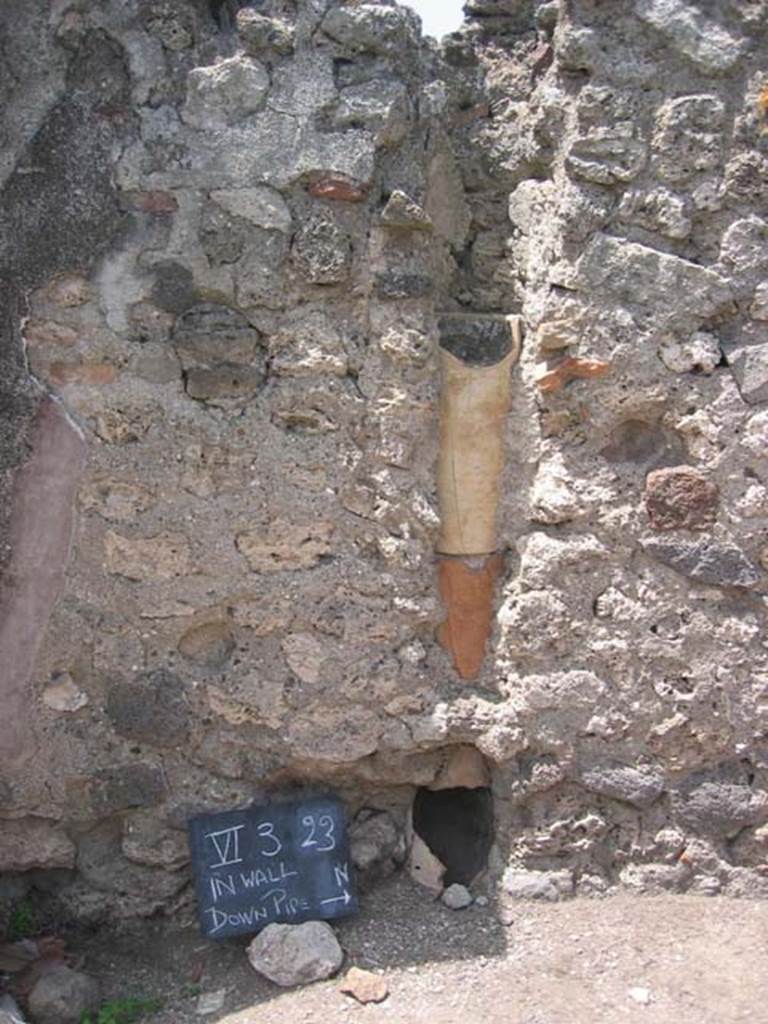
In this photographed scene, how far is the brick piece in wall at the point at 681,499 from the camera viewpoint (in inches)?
95.3

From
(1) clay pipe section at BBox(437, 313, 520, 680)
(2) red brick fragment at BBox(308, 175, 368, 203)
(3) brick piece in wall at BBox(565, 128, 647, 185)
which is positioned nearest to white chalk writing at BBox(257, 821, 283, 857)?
(1) clay pipe section at BBox(437, 313, 520, 680)

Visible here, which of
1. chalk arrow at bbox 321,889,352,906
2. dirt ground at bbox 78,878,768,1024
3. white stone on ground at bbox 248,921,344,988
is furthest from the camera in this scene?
chalk arrow at bbox 321,889,352,906

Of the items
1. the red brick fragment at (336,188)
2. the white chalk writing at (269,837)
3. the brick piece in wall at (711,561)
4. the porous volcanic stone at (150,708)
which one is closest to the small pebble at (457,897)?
the white chalk writing at (269,837)

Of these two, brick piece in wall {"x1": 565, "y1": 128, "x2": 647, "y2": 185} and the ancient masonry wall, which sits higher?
brick piece in wall {"x1": 565, "y1": 128, "x2": 647, "y2": 185}

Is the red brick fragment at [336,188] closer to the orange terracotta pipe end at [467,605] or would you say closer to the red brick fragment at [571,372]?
the red brick fragment at [571,372]

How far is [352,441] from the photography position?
2.46m

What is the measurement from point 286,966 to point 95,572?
0.94 metres

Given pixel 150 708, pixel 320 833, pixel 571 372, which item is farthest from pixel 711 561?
pixel 150 708

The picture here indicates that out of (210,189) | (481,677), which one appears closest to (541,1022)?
(481,677)

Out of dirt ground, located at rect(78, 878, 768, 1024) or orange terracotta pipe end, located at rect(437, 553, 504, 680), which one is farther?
orange terracotta pipe end, located at rect(437, 553, 504, 680)

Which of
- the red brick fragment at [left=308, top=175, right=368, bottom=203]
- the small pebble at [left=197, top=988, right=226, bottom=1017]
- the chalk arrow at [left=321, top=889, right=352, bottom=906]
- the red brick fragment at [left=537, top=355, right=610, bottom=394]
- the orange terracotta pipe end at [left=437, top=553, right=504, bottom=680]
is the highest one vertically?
the red brick fragment at [left=308, top=175, right=368, bottom=203]

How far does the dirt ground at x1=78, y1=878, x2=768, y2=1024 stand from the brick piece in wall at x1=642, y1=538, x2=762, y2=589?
0.72m

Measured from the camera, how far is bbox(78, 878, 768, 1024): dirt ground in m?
2.23

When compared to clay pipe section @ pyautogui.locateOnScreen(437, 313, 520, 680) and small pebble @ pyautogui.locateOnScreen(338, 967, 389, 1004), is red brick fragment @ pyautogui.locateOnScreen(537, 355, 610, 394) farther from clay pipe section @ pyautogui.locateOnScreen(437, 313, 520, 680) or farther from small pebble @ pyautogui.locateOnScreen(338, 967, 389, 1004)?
small pebble @ pyautogui.locateOnScreen(338, 967, 389, 1004)
